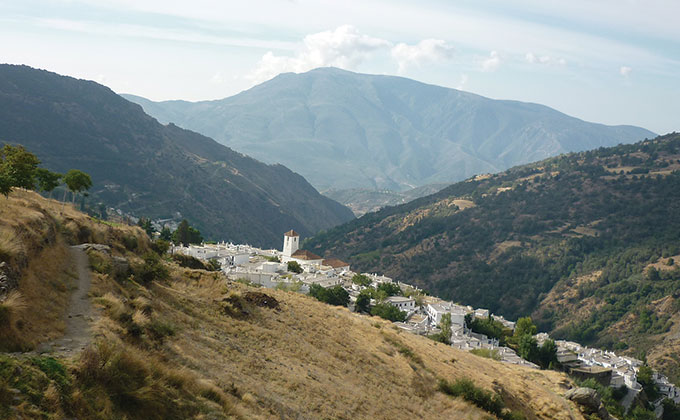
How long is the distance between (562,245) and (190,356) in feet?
393

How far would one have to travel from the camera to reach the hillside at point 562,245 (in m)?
88.2

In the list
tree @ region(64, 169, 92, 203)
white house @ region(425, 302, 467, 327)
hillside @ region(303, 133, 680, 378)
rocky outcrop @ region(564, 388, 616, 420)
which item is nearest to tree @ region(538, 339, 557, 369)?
white house @ region(425, 302, 467, 327)

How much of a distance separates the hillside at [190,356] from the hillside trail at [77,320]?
0.55ft

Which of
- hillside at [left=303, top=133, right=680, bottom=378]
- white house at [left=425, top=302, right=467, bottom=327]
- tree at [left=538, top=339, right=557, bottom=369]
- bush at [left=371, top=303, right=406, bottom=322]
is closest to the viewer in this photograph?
tree at [left=538, top=339, right=557, bottom=369]

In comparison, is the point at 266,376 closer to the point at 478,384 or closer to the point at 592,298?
the point at 478,384

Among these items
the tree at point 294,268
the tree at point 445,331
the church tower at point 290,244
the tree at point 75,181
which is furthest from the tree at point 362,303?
the church tower at point 290,244

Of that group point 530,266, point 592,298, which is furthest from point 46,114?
point 592,298

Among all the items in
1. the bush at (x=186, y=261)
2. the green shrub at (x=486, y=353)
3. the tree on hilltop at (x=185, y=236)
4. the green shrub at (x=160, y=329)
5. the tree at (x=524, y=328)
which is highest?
the green shrub at (x=160, y=329)

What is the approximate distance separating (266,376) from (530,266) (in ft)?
362

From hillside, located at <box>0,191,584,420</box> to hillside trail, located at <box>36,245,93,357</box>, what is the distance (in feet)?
0.55

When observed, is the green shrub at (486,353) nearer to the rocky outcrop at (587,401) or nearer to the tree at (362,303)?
the rocky outcrop at (587,401)

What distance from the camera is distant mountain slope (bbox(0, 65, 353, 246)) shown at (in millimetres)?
133125

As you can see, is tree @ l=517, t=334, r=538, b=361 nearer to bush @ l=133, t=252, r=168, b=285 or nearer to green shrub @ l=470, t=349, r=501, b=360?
green shrub @ l=470, t=349, r=501, b=360

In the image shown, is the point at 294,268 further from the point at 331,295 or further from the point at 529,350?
the point at 529,350
